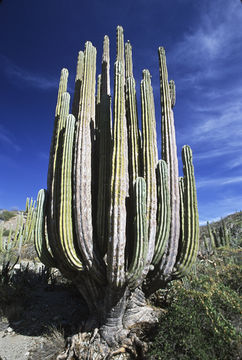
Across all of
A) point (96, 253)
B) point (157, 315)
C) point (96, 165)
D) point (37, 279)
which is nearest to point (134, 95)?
point (96, 165)

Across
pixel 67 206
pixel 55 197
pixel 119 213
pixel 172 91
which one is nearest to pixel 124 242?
pixel 119 213

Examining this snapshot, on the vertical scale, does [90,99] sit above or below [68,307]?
above

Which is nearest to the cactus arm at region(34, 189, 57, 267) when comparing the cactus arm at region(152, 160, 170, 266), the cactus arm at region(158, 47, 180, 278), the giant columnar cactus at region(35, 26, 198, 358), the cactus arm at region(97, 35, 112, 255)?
the giant columnar cactus at region(35, 26, 198, 358)

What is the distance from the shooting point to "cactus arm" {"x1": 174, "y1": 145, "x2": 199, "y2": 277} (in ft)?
13.6

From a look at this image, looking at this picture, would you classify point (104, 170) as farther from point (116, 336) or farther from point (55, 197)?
point (116, 336)

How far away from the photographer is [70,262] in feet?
12.8

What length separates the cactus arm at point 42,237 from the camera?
446 cm

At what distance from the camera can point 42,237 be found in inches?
179

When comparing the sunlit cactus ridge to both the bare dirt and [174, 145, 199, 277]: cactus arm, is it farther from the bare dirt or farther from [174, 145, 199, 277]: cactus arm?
the bare dirt

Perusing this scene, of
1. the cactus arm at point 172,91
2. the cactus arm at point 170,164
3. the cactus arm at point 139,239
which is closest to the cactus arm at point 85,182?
the cactus arm at point 139,239

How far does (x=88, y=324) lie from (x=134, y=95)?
479 centimetres

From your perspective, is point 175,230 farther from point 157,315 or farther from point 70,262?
point 70,262

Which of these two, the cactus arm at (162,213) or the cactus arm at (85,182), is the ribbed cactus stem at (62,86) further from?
the cactus arm at (162,213)

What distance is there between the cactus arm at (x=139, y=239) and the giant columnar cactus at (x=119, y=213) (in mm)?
16
